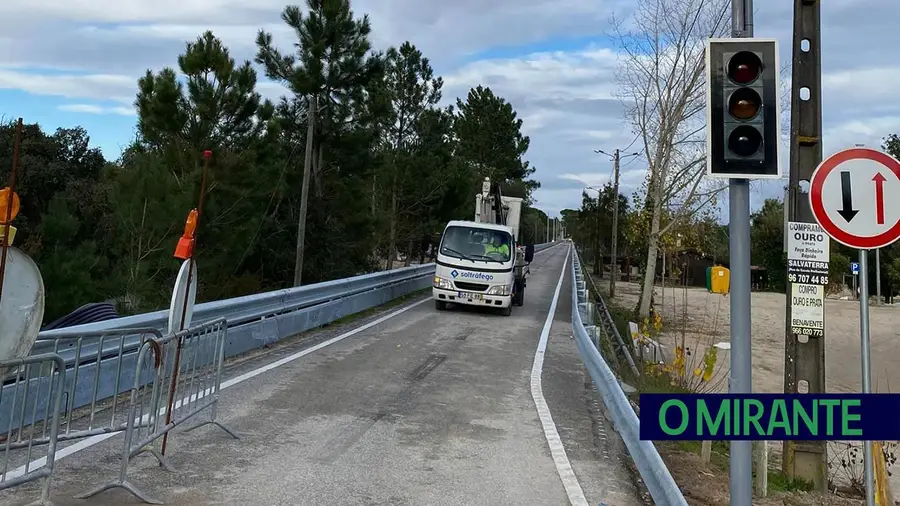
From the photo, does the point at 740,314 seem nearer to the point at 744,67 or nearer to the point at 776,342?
the point at 744,67

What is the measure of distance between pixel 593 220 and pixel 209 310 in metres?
50.9

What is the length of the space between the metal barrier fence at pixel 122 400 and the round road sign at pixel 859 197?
16.1ft

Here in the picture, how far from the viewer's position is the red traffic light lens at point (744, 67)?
5.11 metres

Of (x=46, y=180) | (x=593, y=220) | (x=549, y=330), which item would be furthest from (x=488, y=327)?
(x=593, y=220)

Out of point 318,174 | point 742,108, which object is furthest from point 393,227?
point 742,108

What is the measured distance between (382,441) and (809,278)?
4.37m

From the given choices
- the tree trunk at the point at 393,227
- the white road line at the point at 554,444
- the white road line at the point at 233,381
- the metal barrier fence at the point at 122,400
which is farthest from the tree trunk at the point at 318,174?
the metal barrier fence at the point at 122,400

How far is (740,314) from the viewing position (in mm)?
4922

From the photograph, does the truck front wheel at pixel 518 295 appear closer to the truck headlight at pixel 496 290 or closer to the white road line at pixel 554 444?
the truck headlight at pixel 496 290

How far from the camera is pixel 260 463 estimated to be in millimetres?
6133

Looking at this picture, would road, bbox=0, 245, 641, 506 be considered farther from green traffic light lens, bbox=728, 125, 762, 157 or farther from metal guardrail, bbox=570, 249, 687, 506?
green traffic light lens, bbox=728, 125, 762, 157

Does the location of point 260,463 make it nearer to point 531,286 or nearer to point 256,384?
point 256,384

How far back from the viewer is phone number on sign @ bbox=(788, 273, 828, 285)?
7.43 meters

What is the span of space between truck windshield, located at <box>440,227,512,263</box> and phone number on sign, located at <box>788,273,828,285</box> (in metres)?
11.7
